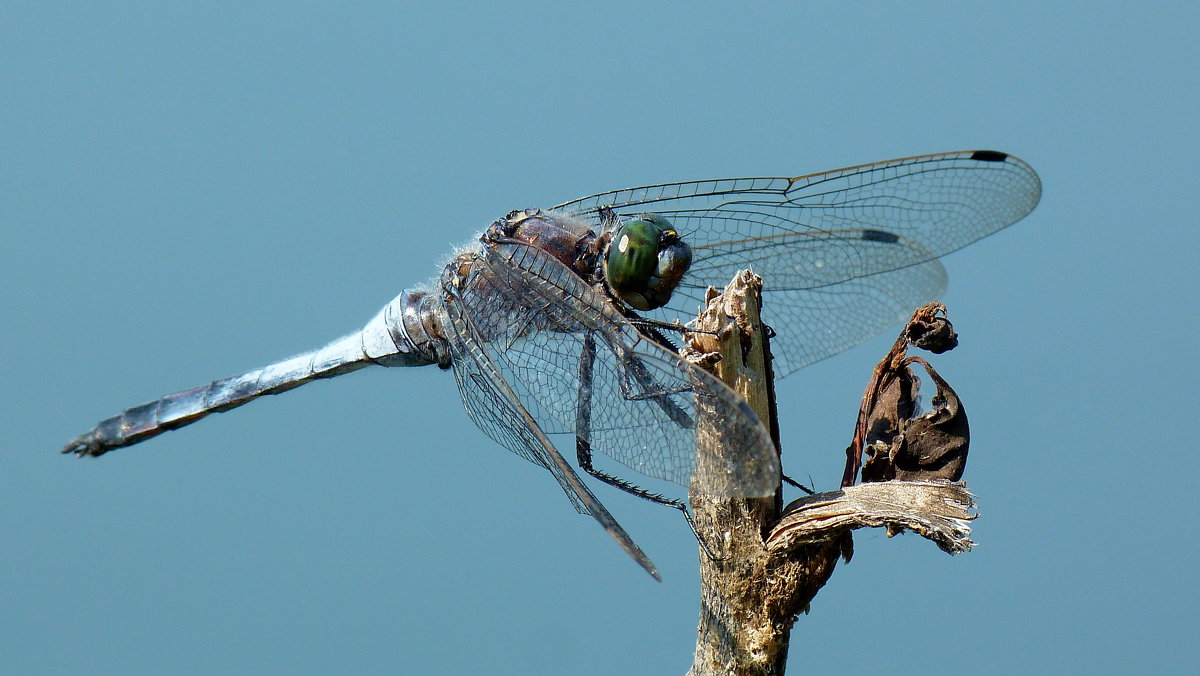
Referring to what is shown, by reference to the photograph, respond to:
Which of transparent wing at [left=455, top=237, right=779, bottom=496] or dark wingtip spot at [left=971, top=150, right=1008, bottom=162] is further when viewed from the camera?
dark wingtip spot at [left=971, top=150, right=1008, bottom=162]

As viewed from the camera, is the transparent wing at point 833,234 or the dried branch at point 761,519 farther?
the transparent wing at point 833,234

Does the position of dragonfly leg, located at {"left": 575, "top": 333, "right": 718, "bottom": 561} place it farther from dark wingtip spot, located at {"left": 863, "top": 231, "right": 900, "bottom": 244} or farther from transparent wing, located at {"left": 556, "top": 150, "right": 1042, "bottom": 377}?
dark wingtip spot, located at {"left": 863, "top": 231, "right": 900, "bottom": 244}

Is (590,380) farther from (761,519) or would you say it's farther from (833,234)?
(833,234)

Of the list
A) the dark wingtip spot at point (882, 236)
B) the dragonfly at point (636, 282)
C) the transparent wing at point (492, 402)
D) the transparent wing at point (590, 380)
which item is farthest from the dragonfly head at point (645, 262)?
the dark wingtip spot at point (882, 236)

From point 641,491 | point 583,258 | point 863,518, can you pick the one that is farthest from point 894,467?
point 583,258

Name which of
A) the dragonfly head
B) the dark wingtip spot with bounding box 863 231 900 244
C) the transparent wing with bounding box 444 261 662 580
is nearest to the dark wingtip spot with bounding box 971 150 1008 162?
the dark wingtip spot with bounding box 863 231 900 244

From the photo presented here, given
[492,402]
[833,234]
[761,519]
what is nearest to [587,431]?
[492,402]

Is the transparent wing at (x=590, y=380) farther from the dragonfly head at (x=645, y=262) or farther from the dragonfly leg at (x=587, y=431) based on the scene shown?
the dragonfly head at (x=645, y=262)

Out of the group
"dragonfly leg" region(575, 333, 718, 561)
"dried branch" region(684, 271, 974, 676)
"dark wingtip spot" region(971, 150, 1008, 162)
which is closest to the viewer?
"dried branch" region(684, 271, 974, 676)
